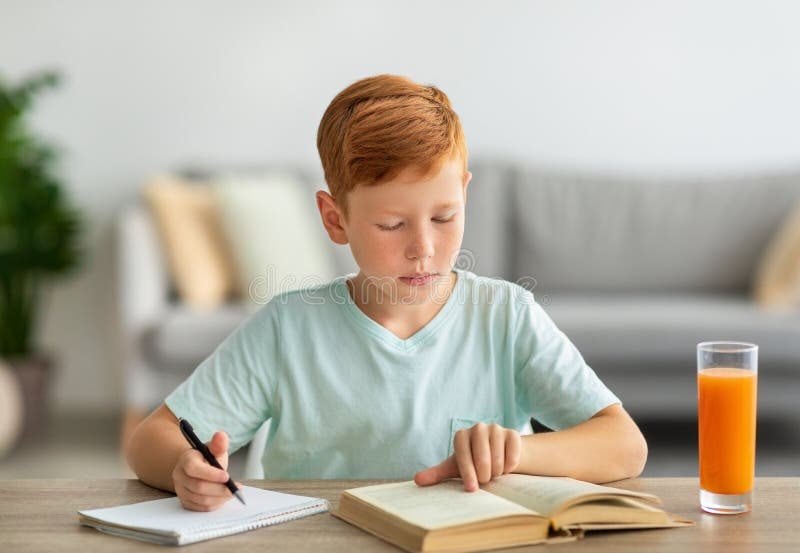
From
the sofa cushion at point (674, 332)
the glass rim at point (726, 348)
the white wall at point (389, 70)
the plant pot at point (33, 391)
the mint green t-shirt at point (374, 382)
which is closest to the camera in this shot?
the glass rim at point (726, 348)

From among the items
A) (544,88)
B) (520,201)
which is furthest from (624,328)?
(544,88)

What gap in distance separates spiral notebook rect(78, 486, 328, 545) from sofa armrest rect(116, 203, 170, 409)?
2.27 meters

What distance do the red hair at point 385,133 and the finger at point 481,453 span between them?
0.30 metres

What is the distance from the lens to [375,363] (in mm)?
1274

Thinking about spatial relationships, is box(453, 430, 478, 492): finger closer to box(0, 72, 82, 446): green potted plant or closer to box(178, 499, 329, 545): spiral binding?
box(178, 499, 329, 545): spiral binding

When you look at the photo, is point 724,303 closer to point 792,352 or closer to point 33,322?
point 792,352

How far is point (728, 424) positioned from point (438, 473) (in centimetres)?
27

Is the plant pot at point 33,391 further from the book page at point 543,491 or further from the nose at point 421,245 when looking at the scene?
the book page at point 543,491

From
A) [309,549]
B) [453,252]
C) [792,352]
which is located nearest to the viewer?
[309,549]

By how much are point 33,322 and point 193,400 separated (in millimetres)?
2745

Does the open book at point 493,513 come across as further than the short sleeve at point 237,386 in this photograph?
No

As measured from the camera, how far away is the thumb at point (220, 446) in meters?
1.01

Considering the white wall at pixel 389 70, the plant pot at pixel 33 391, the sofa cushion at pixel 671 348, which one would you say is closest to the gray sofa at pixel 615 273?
the sofa cushion at pixel 671 348

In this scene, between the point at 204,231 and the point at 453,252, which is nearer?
the point at 453,252
